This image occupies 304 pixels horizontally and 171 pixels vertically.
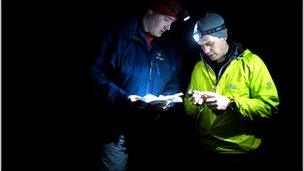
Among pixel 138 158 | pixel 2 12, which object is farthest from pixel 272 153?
pixel 2 12

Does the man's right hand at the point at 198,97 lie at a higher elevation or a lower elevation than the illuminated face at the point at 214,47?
lower

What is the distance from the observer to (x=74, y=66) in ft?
15.0

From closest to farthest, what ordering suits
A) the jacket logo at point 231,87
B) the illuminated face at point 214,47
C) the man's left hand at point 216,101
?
1. the man's left hand at point 216,101
2. the jacket logo at point 231,87
3. the illuminated face at point 214,47

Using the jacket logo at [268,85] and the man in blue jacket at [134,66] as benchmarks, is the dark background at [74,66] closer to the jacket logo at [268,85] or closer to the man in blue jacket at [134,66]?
the man in blue jacket at [134,66]

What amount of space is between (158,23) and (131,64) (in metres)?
0.50

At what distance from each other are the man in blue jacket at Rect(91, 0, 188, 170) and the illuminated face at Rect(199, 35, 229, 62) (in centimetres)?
39

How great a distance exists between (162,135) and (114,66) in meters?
1.29

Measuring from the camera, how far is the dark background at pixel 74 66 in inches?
166

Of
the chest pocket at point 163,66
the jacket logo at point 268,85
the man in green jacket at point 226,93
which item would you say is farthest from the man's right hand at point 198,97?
the jacket logo at point 268,85

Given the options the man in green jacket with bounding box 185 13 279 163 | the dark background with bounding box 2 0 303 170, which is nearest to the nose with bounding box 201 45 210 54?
the man in green jacket with bounding box 185 13 279 163

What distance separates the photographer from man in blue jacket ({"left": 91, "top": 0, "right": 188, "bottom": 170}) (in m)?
3.71

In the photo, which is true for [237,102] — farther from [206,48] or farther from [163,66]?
[163,66]

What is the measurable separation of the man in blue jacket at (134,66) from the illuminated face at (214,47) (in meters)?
0.39

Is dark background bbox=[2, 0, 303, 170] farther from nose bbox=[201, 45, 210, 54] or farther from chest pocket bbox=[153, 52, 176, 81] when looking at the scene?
nose bbox=[201, 45, 210, 54]
